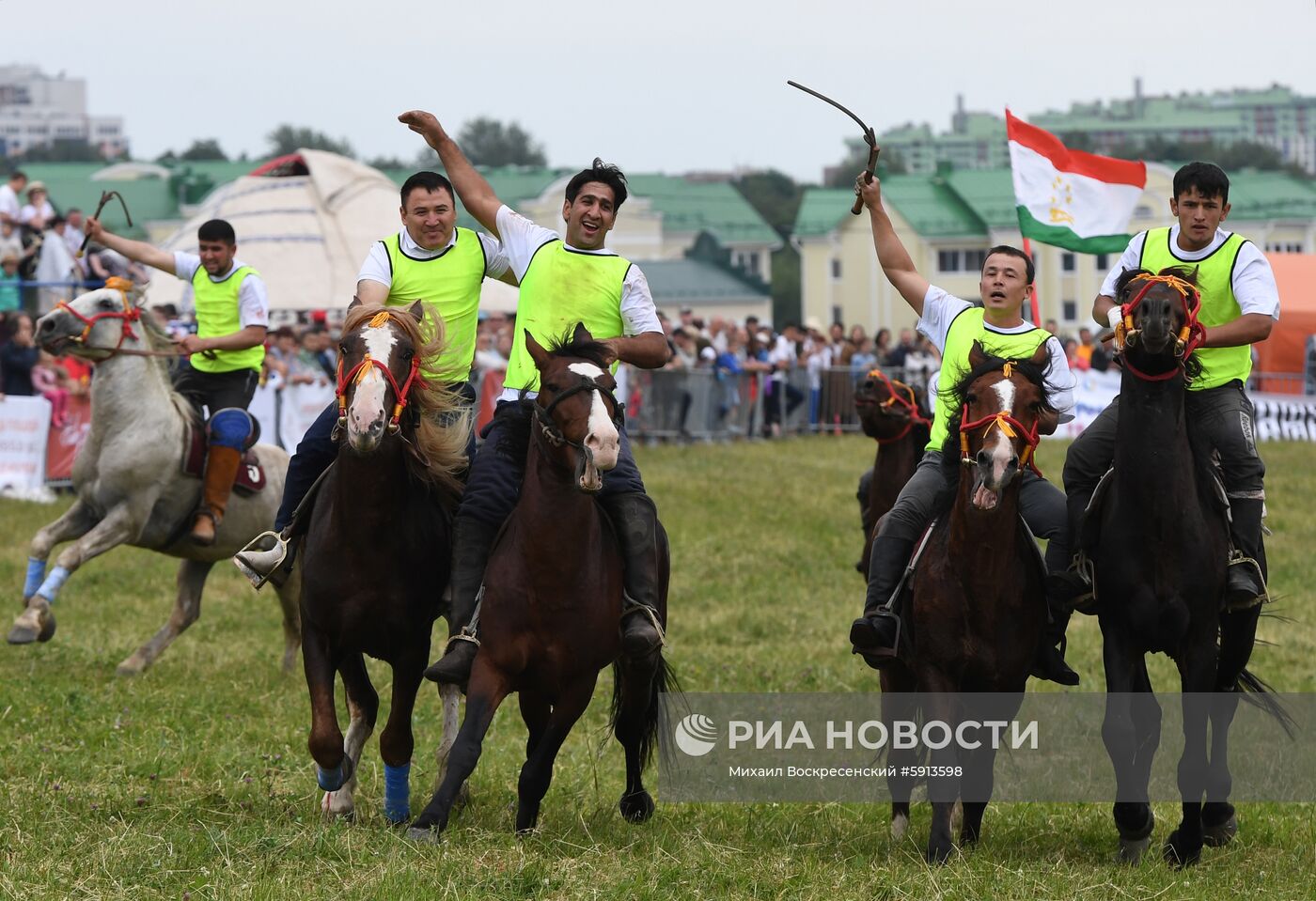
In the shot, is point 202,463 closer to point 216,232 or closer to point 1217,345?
point 216,232

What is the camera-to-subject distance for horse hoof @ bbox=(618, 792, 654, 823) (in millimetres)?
8250

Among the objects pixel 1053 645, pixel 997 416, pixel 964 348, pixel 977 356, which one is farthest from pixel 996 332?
pixel 1053 645

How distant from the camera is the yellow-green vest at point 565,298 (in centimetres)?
769

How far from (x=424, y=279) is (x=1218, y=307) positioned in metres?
3.74

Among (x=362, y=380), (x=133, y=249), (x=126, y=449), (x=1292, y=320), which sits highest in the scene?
(x=133, y=249)

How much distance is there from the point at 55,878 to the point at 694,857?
2475mm

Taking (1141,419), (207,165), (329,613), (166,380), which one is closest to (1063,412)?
(1141,419)

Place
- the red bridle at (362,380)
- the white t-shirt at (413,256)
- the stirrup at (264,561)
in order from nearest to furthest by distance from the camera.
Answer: the red bridle at (362,380) → the stirrup at (264,561) → the white t-shirt at (413,256)

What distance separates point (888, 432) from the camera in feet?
39.4

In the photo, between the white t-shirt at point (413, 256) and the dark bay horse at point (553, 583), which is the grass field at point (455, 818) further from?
the white t-shirt at point (413, 256)

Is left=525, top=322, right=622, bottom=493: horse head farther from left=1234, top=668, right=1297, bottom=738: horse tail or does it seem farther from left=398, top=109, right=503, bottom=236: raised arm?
left=1234, top=668, right=1297, bottom=738: horse tail

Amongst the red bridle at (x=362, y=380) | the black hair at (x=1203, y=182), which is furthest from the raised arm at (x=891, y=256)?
the red bridle at (x=362, y=380)

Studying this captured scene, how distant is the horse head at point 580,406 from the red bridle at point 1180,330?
7.23 feet

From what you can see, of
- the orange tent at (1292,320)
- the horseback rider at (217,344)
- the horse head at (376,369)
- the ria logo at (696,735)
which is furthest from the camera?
the orange tent at (1292,320)
